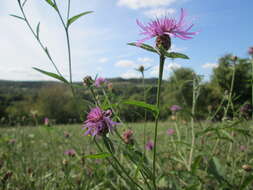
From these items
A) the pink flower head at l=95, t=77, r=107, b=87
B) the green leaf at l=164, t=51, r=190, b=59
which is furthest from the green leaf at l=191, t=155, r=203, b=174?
the pink flower head at l=95, t=77, r=107, b=87

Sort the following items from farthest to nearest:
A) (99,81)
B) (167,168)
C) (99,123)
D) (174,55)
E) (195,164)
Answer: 1. (167,168)
2. (99,81)
3. (195,164)
4. (99,123)
5. (174,55)

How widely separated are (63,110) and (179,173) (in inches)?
961

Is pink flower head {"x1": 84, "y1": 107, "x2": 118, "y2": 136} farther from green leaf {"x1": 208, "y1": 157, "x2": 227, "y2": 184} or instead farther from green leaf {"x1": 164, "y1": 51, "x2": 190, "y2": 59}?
green leaf {"x1": 208, "y1": 157, "x2": 227, "y2": 184}

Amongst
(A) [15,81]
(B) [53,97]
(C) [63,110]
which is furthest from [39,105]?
(A) [15,81]

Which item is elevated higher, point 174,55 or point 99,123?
point 174,55

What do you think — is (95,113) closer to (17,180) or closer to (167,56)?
(167,56)

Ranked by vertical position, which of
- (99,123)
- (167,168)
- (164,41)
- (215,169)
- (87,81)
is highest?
(164,41)

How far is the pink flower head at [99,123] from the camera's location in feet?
2.60

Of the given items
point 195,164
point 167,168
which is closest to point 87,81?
point 195,164

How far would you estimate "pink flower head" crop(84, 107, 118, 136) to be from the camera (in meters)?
0.79

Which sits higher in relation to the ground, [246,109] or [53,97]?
[246,109]

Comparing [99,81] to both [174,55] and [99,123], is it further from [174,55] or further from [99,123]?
[174,55]

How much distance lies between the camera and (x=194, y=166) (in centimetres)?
108

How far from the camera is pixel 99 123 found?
807 millimetres
